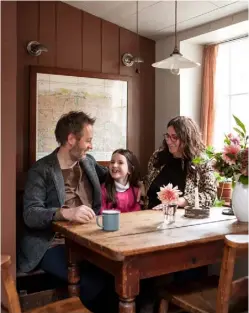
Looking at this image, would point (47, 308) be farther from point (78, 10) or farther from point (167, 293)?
point (78, 10)

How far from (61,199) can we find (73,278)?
1.33 feet

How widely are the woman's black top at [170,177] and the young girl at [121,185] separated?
10cm

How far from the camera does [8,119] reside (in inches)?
67.2

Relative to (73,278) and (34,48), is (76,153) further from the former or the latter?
(34,48)

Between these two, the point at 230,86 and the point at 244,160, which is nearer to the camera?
the point at 244,160

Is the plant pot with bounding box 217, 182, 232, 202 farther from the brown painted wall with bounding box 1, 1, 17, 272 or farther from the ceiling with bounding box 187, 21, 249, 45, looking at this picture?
the brown painted wall with bounding box 1, 1, 17, 272

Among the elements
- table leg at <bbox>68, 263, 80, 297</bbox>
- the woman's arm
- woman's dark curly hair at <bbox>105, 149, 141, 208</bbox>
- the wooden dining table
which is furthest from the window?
table leg at <bbox>68, 263, 80, 297</bbox>

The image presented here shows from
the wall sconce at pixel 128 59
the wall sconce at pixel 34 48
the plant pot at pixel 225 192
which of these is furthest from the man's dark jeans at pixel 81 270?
the wall sconce at pixel 128 59

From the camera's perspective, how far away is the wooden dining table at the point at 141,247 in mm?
1513

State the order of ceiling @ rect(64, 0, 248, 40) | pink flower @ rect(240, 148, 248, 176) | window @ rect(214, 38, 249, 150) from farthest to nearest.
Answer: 1. window @ rect(214, 38, 249, 150)
2. ceiling @ rect(64, 0, 248, 40)
3. pink flower @ rect(240, 148, 248, 176)

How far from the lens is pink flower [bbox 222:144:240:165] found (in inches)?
73.2

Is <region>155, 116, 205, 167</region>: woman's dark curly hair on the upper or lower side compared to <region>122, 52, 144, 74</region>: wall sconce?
lower

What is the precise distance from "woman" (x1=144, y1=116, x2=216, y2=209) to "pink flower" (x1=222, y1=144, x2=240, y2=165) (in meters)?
0.51

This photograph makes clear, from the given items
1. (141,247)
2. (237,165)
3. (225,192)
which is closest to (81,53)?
(225,192)
